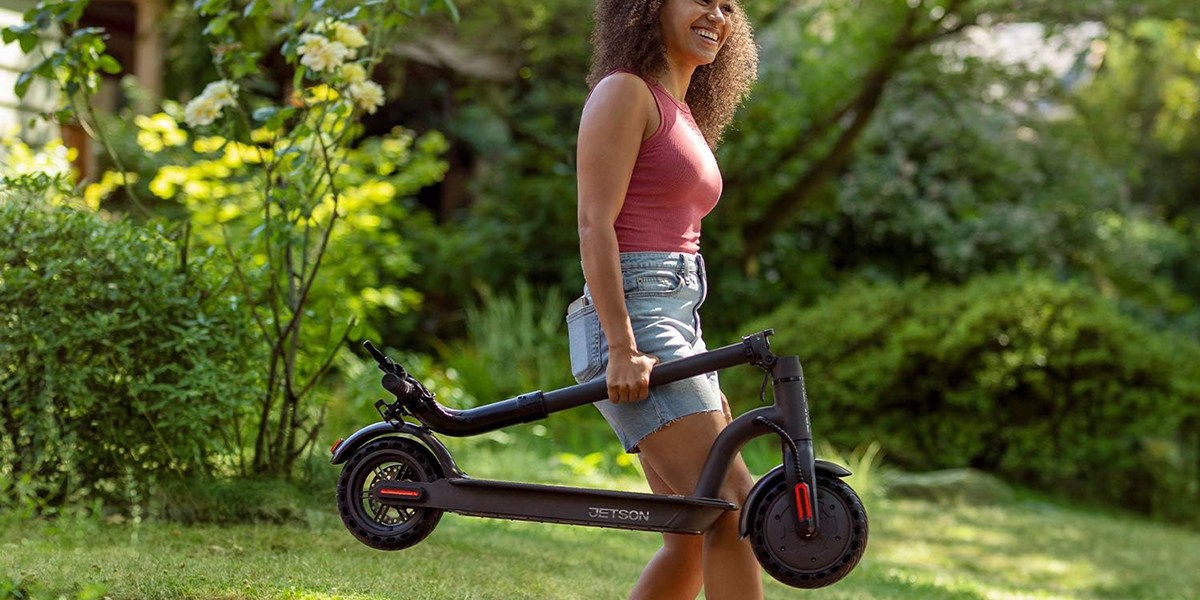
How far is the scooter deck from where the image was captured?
2844mm

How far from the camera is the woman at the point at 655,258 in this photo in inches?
111

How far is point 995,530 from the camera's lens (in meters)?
8.10

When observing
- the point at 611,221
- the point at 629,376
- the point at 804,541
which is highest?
the point at 611,221

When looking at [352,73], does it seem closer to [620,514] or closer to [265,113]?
[265,113]

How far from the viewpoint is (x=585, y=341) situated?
297cm

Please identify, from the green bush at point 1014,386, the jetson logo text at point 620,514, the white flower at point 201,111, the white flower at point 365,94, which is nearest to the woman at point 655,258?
the jetson logo text at point 620,514

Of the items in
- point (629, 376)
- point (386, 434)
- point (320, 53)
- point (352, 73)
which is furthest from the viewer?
point (352, 73)

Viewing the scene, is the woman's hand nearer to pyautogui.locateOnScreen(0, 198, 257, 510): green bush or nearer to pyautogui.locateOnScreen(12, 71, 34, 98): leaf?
pyautogui.locateOnScreen(0, 198, 257, 510): green bush

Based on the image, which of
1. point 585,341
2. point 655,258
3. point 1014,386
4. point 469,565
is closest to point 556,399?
point 585,341

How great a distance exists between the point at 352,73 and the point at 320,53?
147mm

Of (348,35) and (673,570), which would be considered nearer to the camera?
(673,570)

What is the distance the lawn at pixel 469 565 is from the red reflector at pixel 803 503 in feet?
4.41

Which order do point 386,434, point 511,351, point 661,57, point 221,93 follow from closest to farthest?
point 661,57
point 386,434
point 221,93
point 511,351

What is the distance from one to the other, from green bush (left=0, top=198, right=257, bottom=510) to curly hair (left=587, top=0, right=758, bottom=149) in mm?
2152
